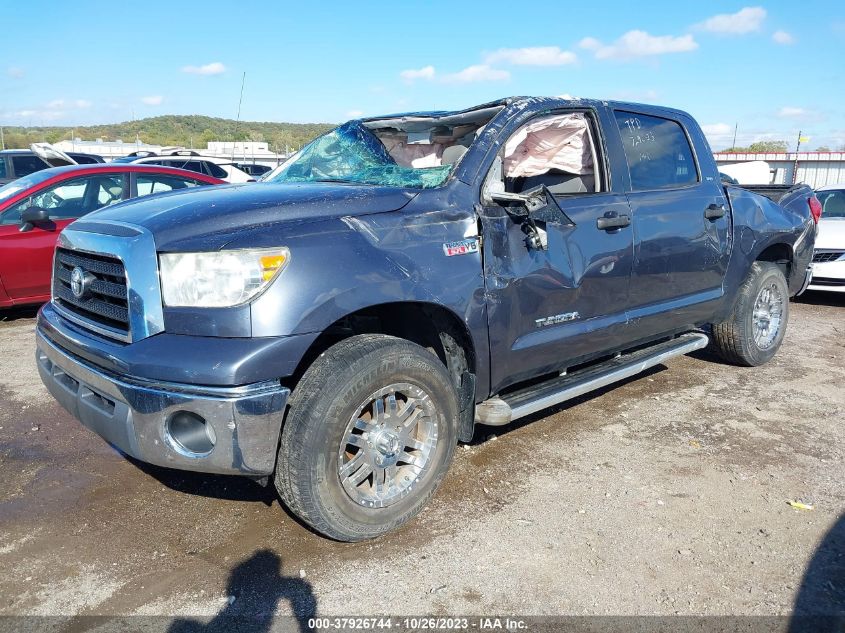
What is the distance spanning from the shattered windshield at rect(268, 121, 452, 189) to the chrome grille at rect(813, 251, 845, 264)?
6.46 m

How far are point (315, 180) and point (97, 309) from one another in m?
1.40

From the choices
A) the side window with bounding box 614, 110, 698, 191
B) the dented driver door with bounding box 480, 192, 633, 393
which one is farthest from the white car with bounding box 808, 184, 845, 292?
the dented driver door with bounding box 480, 192, 633, 393

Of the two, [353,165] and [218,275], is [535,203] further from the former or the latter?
[218,275]

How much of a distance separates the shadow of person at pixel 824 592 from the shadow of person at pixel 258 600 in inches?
70.0

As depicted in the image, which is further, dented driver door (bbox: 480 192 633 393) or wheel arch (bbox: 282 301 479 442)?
dented driver door (bbox: 480 192 633 393)

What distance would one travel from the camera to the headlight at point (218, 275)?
8.30ft

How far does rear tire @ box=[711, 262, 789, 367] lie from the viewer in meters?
5.21

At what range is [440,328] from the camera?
3.19 m

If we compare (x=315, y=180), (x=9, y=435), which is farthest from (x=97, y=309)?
(x=9, y=435)

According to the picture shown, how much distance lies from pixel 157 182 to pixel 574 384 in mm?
5578

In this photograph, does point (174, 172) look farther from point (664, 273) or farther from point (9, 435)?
point (664, 273)

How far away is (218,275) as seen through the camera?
2551 mm

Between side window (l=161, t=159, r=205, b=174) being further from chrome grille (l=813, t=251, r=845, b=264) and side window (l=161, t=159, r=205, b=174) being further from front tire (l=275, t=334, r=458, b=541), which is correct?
front tire (l=275, t=334, r=458, b=541)

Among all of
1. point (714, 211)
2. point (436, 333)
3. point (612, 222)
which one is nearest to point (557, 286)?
point (612, 222)
